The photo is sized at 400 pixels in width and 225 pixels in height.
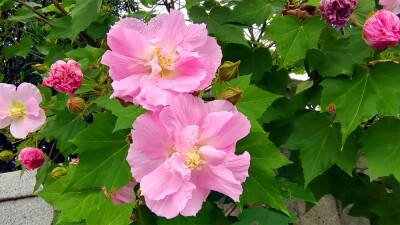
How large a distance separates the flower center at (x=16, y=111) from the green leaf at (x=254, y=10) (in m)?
0.54

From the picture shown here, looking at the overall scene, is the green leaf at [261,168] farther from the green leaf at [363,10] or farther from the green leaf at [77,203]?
the green leaf at [363,10]

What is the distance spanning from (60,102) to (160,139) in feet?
2.21

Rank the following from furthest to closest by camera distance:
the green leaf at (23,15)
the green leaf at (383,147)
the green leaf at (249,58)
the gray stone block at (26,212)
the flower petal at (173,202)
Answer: the gray stone block at (26,212)
the green leaf at (23,15)
the green leaf at (249,58)
the green leaf at (383,147)
the flower petal at (173,202)

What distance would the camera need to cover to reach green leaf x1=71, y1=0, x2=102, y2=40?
1.04m

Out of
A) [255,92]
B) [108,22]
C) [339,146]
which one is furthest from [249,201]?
[108,22]

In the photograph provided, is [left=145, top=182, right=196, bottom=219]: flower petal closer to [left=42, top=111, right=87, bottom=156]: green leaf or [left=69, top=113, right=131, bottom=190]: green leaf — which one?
[left=69, top=113, right=131, bottom=190]: green leaf

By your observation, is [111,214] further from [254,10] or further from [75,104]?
[254,10]

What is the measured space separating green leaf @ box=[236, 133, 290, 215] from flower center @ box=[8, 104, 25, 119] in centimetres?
53

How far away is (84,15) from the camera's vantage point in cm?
104

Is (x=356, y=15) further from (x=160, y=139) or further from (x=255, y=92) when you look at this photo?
(x=160, y=139)

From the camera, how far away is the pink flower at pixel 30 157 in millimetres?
1165

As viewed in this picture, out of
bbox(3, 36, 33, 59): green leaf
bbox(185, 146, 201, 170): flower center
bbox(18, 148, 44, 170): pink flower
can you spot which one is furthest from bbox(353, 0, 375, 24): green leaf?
bbox(3, 36, 33, 59): green leaf

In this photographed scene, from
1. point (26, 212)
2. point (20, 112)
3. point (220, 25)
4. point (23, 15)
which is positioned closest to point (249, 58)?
point (220, 25)

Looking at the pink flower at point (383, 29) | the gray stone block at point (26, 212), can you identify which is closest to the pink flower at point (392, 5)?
the pink flower at point (383, 29)
